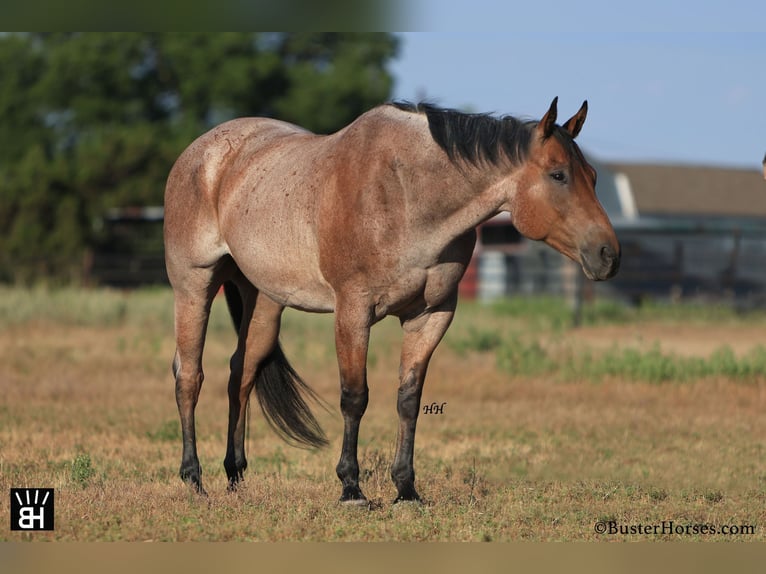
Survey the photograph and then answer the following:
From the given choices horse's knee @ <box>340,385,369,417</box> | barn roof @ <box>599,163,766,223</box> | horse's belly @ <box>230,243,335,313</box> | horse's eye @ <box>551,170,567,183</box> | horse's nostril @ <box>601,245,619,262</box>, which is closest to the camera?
horse's nostril @ <box>601,245,619,262</box>

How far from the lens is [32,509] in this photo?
19.6 feet

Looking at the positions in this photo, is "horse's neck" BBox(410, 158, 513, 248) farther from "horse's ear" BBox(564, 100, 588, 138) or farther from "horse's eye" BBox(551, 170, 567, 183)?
"horse's ear" BBox(564, 100, 588, 138)

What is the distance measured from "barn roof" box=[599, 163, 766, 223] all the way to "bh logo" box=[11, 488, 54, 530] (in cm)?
Result: 4306

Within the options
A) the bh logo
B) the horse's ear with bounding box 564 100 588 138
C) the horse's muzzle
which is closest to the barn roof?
the horse's ear with bounding box 564 100 588 138

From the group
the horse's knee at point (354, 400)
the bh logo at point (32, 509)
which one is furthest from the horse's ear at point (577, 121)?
the bh logo at point (32, 509)

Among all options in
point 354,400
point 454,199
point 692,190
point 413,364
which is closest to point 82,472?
point 354,400

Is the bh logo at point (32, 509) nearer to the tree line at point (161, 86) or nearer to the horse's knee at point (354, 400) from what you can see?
the horse's knee at point (354, 400)

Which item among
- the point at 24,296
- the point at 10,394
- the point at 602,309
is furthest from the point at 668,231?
the point at 10,394

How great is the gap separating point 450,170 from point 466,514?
1.99 metres

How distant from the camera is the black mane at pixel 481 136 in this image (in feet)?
20.5

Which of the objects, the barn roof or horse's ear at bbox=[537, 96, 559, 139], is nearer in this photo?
horse's ear at bbox=[537, 96, 559, 139]

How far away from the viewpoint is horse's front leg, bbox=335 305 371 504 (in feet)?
20.9

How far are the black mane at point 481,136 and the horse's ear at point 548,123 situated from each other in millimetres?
94

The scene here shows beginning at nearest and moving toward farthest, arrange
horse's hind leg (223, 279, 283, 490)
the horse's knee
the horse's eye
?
1. the horse's eye
2. the horse's knee
3. horse's hind leg (223, 279, 283, 490)
